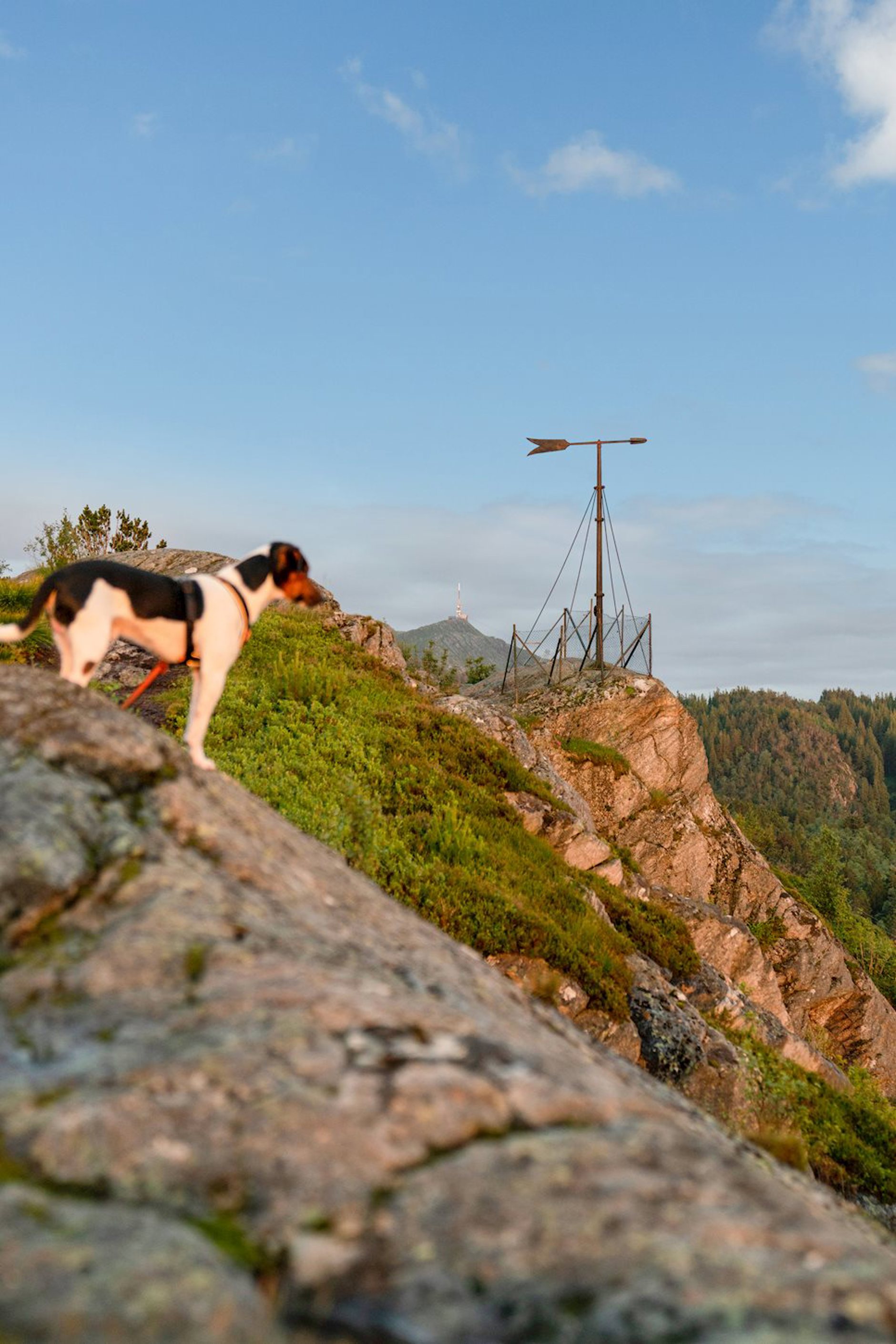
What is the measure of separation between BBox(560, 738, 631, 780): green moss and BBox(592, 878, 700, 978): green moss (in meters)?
12.7

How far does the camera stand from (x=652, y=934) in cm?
1535

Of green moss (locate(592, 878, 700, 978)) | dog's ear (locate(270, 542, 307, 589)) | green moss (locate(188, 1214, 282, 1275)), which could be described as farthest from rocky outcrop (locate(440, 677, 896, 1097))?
green moss (locate(188, 1214, 282, 1275))

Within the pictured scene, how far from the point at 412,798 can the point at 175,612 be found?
8782 mm

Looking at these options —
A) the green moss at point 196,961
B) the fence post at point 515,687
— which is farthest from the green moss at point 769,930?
the green moss at point 196,961

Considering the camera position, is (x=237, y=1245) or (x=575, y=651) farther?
(x=575, y=651)

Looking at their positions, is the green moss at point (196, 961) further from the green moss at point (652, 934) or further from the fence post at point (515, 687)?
the fence post at point (515, 687)

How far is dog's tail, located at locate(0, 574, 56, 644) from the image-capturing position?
18.0ft

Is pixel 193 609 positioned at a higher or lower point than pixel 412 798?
higher

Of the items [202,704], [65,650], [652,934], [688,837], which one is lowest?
[688,837]

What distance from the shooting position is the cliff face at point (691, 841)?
29734mm

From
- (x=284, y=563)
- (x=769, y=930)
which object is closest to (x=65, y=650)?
Answer: (x=284, y=563)

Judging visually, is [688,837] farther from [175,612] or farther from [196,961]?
[196,961]

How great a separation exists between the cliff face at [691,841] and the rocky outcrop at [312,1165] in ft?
83.1

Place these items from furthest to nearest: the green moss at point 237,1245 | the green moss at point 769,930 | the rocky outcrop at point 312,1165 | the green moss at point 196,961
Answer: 1. the green moss at point 769,930
2. the green moss at point 196,961
3. the green moss at point 237,1245
4. the rocky outcrop at point 312,1165
